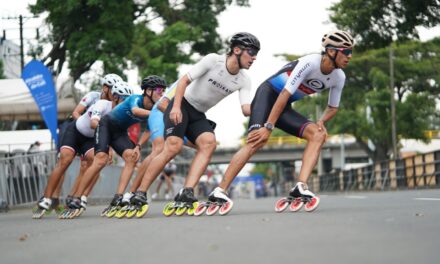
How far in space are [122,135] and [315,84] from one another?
11.0 feet

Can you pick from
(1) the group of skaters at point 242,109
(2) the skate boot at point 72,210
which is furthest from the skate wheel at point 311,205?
(2) the skate boot at point 72,210

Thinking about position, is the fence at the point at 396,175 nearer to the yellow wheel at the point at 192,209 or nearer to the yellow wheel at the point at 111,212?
the yellow wheel at the point at 111,212

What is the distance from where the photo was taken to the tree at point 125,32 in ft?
100

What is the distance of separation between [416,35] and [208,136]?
12719mm

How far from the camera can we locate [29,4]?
30.3 metres

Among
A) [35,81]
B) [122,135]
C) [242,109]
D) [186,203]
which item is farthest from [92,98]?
[35,81]

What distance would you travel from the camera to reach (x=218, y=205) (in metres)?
9.23

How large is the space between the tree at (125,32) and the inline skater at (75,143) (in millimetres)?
17427

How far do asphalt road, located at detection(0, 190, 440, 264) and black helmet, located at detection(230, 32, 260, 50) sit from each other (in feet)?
6.46

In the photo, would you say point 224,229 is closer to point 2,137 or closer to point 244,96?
point 244,96

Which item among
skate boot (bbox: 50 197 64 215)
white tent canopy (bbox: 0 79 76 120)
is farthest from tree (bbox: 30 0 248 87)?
skate boot (bbox: 50 197 64 215)

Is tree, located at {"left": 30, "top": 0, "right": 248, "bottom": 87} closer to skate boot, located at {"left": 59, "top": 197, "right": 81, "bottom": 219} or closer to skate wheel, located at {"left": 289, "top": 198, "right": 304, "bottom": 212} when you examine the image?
skate boot, located at {"left": 59, "top": 197, "right": 81, "bottom": 219}

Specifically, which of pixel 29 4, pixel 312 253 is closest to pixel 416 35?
pixel 29 4

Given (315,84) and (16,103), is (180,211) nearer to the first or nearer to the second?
(315,84)
